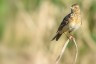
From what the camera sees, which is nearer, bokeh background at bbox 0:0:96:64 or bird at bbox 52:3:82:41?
bird at bbox 52:3:82:41

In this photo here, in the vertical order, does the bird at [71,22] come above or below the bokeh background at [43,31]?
above

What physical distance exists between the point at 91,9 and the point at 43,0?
813 millimetres

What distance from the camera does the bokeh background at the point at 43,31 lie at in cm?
867

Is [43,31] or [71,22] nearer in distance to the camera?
[71,22]

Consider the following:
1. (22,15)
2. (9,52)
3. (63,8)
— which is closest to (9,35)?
(9,52)

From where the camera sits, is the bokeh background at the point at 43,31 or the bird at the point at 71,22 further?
the bokeh background at the point at 43,31

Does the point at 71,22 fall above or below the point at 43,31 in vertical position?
above

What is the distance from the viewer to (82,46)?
9000mm

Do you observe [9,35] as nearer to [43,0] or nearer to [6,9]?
[6,9]

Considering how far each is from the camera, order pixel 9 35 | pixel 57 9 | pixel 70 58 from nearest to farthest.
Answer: pixel 70 58
pixel 57 9
pixel 9 35

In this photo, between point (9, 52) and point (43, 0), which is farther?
point (9, 52)

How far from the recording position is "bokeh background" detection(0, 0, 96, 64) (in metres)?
8.67

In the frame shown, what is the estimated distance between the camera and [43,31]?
29.8ft

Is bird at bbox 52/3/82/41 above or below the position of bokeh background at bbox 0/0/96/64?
above
